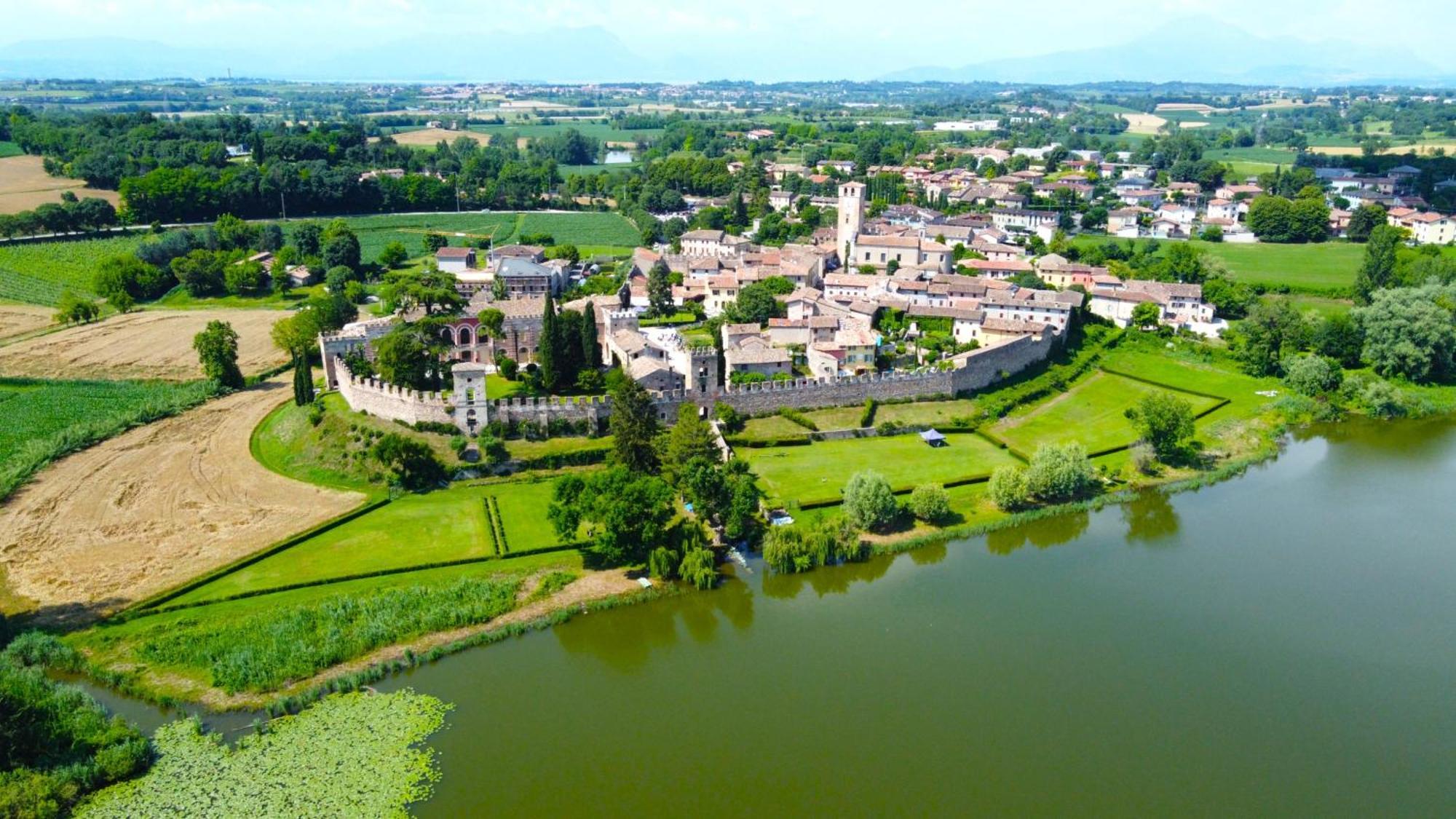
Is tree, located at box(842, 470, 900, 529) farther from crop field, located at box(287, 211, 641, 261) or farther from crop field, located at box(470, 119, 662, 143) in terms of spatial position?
crop field, located at box(470, 119, 662, 143)

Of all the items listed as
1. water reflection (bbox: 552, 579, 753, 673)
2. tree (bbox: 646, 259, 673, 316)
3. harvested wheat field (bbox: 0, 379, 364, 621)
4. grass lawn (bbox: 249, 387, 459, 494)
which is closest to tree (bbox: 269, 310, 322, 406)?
grass lawn (bbox: 249, 387, 459, 494)

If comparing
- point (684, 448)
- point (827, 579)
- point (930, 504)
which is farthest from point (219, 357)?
point (930, 504)

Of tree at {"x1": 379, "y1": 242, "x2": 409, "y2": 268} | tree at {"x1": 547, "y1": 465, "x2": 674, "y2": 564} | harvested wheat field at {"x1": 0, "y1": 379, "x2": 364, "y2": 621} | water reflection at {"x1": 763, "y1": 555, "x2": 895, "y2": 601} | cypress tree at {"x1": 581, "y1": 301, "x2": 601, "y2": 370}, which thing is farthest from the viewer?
tree at {"x1": 379, "y1": 242, "x2": 409, "y2": 268}

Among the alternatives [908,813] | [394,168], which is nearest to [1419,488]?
[908,813]

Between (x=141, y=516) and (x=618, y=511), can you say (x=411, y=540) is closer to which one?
(x=618, y=511)

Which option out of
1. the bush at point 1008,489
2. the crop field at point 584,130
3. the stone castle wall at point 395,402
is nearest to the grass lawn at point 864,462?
the bush at point 1008,489

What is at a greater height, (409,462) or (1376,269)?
(1376,269)

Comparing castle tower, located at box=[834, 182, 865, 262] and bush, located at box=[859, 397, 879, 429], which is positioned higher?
castle tower, located at box=[834, 182, 865, 262]
